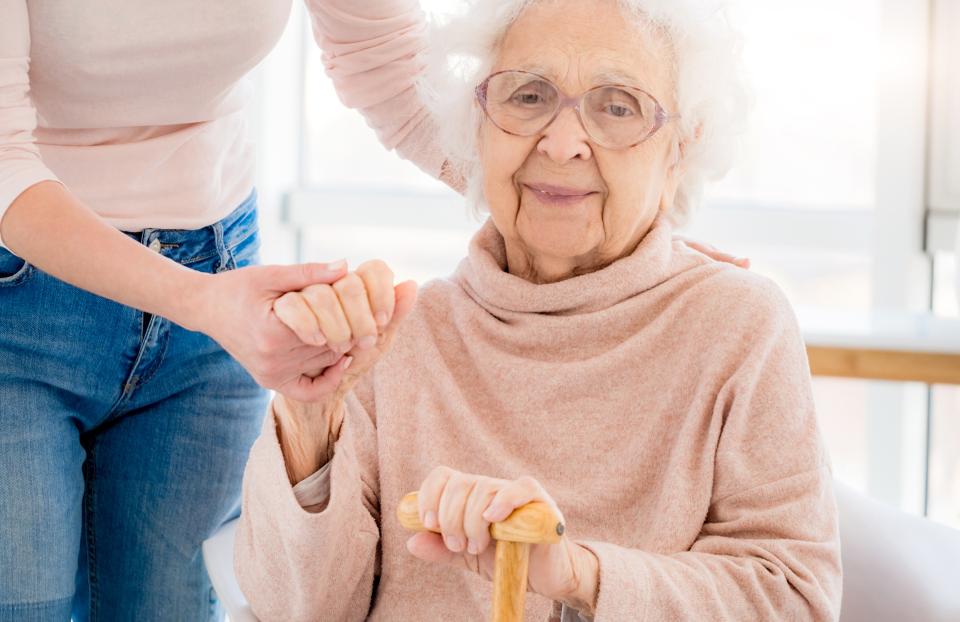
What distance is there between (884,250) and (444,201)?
1353 millimetres

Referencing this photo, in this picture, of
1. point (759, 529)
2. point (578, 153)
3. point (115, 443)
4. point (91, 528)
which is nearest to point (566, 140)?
point (578, 153)

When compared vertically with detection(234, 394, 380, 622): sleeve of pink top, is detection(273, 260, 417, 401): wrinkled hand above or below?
above

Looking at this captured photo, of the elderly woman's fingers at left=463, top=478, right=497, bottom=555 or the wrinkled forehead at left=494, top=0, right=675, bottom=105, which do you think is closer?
the elderly woman's fingers at left=463, top=478, right=497, bottom=555

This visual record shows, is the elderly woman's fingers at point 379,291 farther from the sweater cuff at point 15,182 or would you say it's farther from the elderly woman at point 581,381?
A: the sweater cuff at point 15,182

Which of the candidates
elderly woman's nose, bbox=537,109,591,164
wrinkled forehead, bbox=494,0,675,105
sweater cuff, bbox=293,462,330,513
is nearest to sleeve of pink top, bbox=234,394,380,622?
sweater cuff, bbox=293,462,330,513

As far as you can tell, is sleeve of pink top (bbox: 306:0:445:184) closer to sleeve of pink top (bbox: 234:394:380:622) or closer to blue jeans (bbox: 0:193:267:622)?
blue jeans (bbox: 0:193:267:622)

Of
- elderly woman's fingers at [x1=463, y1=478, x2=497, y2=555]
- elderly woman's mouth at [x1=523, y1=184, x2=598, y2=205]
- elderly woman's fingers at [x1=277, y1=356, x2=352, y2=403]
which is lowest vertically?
elderly woman's fingers at [x1=463, y1=478, x2=497, y2=555]

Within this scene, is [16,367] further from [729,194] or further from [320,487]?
[729,194]

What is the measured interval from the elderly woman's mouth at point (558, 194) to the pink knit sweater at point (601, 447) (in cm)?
11

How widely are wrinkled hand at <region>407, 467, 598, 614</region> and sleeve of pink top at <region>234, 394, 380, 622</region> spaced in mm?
241

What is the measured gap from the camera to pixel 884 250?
2863 mm

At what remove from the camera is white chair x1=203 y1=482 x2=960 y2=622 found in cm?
140

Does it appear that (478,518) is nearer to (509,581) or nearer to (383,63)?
(509,581)

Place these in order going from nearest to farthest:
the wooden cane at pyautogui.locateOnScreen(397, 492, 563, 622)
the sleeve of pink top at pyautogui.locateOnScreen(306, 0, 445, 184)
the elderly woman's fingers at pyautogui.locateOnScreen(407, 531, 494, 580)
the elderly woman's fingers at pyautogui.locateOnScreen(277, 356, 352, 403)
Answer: the wooden cane at pyautogui.locateOnScreen(397, 492, 563, 622) < the elderly woman's fingers at pyautogui.locateOnScreen(407, 531, 494, 580) < the elderly woman's fingers at pyautogui.locateOnScreen(277, 356, 352, 403) < the sleeve of pink top at pyautogui.locateOnScreen(306, 0, 445, 184)
